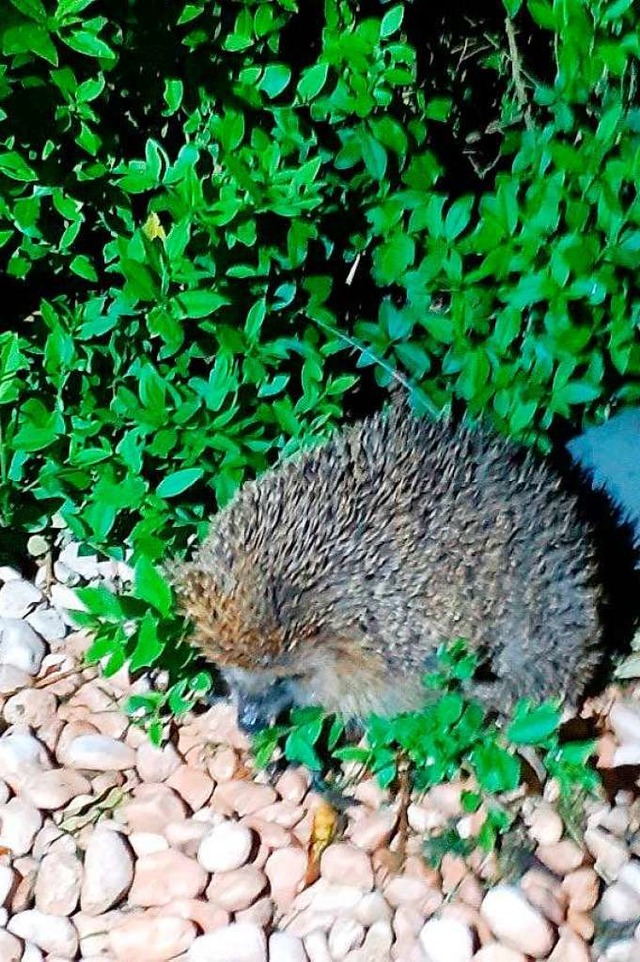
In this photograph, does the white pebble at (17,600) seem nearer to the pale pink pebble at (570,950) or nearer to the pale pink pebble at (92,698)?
the pale pink pebble at (92,698)

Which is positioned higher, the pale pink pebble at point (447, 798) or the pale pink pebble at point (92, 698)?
the pale pink pebble at point (447, 798)

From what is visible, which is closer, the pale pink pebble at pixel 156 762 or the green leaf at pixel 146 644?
the green leaf at pixel 146 644

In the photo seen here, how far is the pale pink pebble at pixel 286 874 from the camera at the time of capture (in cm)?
170

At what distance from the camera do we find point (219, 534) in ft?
6.01

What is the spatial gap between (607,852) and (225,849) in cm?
58

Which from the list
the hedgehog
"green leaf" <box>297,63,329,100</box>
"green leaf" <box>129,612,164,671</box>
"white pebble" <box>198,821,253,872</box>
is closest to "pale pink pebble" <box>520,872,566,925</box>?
the hedgehog

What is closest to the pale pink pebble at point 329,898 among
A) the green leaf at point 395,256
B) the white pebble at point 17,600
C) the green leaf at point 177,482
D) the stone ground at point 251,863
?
the stone ground at point 251,863

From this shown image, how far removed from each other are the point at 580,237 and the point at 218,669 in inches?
36.4

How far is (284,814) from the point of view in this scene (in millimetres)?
1804

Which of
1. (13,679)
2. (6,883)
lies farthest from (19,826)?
(13,679)

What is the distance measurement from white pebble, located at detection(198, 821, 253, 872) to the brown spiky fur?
0.76ft

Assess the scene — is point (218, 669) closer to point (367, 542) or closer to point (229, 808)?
point (229, 808)

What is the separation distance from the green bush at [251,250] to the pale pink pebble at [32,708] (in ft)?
0.95

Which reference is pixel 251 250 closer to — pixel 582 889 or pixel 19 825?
pixel 19 825
